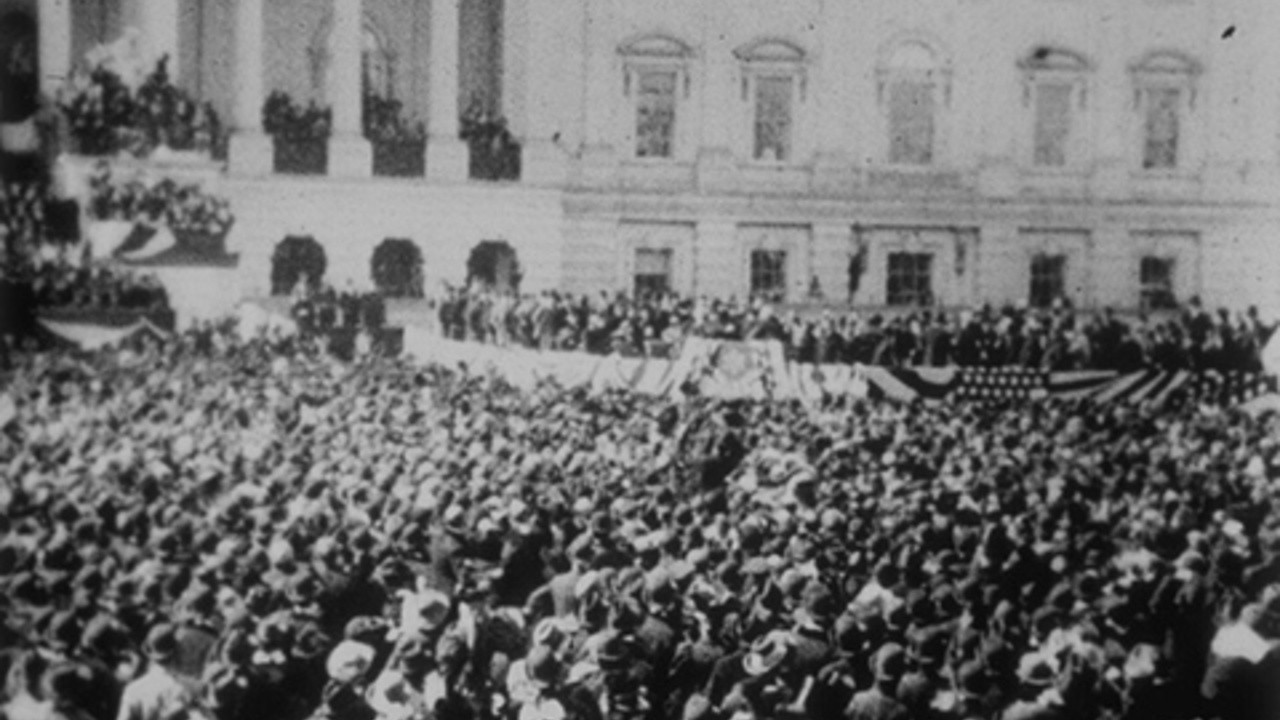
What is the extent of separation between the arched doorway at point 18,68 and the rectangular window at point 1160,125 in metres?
28.5

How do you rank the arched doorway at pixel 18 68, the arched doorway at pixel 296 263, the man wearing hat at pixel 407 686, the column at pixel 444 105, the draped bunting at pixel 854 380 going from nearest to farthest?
the man wearing hat at pixel 407 686
the draped bunting at pixel 854 380
the arched doorway at pixel 18 68
the arched doorway at pixel 296 263
the column at pixel 444 105

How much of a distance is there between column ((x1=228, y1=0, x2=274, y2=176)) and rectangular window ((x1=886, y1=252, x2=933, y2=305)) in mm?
16202

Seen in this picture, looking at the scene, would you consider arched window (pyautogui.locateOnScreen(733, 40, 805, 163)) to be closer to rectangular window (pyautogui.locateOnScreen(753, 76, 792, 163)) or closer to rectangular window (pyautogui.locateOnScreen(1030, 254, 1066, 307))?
rectangular window (pyautogui.locateOnScreen(753, 76, 792, 163))

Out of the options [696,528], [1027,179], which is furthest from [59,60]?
[696,528]

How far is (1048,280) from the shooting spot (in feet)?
145

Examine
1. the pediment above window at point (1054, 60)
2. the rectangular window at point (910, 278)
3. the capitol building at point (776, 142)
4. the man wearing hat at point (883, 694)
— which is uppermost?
the pediment above window at point (1054, 60)

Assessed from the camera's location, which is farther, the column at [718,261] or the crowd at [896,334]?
the column at [718,261]

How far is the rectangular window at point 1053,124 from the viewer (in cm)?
4422

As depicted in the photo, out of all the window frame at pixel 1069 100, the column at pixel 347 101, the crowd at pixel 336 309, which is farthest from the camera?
the window frame at pixel 1069 100

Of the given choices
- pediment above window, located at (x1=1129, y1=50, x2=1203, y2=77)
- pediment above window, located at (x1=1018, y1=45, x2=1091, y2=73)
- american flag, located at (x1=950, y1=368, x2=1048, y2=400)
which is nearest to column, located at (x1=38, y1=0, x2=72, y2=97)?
american flag, located at (x1=950, y1=368, x2=1048, y2=400)

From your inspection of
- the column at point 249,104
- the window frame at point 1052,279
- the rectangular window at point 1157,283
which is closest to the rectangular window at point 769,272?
the window frame at point 1052,279

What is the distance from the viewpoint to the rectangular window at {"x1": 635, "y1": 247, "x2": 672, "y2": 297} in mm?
42094

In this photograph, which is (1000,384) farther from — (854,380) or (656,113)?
(656,113)

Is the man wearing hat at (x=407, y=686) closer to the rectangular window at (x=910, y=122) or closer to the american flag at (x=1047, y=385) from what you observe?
the american flag at (x=1047, y=385)
